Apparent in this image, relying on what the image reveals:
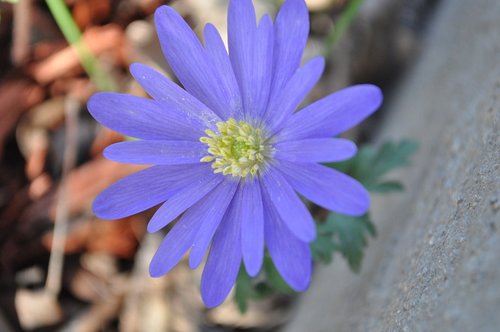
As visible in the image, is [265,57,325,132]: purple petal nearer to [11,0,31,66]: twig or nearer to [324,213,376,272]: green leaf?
[324,213,376,272]: green leaf

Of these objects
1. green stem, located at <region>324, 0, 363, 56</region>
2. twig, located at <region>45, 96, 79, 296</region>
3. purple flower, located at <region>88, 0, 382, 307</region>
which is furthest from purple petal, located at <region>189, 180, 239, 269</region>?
twig, located at <region>45, 96, 79, 296</region>

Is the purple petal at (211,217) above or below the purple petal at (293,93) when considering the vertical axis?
below

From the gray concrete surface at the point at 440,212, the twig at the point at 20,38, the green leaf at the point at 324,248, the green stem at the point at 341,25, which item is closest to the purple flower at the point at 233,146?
the gray concrete surface at the point at 440,212

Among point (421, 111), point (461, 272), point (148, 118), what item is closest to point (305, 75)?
point (148, 118)

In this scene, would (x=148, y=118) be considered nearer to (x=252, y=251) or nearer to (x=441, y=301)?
(x=252, y=251)

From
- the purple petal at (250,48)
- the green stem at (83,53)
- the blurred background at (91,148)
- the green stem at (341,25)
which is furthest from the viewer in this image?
the blurred background at (91,148)

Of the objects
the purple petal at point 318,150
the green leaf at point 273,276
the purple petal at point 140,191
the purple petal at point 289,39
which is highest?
the purple petal at point 289,39

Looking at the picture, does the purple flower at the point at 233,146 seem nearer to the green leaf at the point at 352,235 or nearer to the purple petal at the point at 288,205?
the purple petal at the point at 288,205
